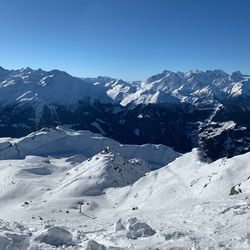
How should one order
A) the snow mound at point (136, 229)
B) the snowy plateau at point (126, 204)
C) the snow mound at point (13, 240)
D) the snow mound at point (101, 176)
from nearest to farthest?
the snow mound at point (13, 240) → the snowy plateau at point (126, 204) → the snow mound at point (136, 229) → the snow mound at point (101, 176)

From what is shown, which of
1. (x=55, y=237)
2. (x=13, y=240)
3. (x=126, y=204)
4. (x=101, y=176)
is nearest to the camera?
(x=13, y=240)

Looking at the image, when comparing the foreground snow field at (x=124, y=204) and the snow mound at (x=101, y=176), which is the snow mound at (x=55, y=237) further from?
the snow mound at (x=101, y=176)

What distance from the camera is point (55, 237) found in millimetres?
28078

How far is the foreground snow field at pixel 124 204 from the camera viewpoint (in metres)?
27.8

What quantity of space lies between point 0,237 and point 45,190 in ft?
270

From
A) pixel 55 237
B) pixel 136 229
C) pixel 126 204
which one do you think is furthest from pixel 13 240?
pixel 126 204

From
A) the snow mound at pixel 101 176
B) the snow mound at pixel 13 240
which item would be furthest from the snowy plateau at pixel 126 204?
the snow mound at pixel 101 176

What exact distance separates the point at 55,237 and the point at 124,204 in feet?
206

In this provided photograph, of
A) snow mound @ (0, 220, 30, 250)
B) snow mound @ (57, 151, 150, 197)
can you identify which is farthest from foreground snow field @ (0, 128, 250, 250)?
snow mound @ (57, 151, 150, 197)

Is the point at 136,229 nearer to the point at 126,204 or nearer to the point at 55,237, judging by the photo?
the point at 55,237

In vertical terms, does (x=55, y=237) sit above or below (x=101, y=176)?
above

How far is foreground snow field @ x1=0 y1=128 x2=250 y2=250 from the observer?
2784 centimetres

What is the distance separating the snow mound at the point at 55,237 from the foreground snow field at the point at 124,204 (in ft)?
0.21

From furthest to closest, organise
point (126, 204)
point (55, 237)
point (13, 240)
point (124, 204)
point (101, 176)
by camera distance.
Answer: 1. point (101, 176)
2. point (124, 204)
3. point (126, 204)
4. point (55, 237)
5. point (13, 240)
